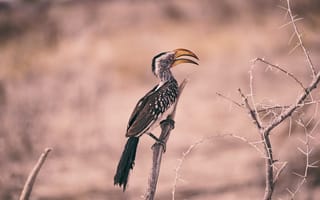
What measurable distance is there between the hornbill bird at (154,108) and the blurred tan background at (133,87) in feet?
5.06

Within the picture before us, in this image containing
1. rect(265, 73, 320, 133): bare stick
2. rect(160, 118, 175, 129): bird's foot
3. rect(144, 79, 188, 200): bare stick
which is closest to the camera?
rect(265, 73, 320, 133): bare stick

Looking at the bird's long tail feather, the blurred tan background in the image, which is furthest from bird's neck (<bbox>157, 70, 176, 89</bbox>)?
the blurred tan background

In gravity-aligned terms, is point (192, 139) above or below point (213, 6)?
below

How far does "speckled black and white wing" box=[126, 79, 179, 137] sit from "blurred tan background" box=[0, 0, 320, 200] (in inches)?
60.7

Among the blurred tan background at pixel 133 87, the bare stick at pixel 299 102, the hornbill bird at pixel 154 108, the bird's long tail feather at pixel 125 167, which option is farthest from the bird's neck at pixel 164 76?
the blurred tan background at pixel 133 87

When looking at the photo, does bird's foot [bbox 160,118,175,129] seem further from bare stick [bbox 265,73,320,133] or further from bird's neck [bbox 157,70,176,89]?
bare stick [bbox 265,73,320,133]

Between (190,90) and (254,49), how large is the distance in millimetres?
458

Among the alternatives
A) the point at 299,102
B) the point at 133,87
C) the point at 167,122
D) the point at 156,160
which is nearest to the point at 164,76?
the point at 167,122

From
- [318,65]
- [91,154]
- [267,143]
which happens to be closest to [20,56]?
[91,154]

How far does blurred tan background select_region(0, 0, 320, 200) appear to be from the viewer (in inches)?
150

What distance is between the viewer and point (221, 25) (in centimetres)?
482

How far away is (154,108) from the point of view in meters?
1.82

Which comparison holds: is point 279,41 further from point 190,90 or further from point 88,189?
point 88,189

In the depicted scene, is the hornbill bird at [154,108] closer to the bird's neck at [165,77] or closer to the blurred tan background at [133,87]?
the bird's neck at [165,77]
